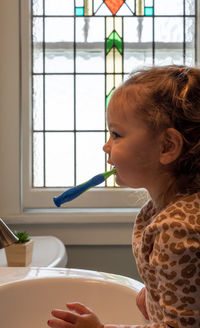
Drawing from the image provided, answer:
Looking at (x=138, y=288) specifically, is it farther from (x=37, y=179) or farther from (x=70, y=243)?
(x=37, y=179)

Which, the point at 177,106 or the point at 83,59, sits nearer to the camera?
the point at 177,106

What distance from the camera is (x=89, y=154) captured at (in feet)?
5.24

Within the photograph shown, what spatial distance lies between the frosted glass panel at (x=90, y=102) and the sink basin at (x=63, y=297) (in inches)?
32.4

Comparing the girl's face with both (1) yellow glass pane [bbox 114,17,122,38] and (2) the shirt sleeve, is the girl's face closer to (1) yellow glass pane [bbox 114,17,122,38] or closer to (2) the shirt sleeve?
(2) the shirt sleeve

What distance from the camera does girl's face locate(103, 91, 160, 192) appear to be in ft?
1.89

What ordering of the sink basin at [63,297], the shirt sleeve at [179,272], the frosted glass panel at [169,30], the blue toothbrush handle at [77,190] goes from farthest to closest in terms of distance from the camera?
the frosted glass panel at [169,30] → the sink basin at [63,297] → the blue toothbrush handle at [77,190] → the shirt sleeve at [179,272]

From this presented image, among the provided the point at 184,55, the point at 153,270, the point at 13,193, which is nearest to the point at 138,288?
the point at 153,270

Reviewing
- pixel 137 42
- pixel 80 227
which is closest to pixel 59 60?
pixel 137 42

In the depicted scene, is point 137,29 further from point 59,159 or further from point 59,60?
point 59,159

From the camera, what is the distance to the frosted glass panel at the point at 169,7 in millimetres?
1575

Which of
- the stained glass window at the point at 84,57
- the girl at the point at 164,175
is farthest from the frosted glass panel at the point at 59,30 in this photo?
the girl at the point at 164,175

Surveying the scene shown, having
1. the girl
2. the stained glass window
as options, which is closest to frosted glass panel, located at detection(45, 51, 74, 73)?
the stained glass window

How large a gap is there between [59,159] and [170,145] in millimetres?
1050

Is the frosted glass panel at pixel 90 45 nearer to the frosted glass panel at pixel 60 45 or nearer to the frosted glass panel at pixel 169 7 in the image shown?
the frosted glass panel at pixel 60 45
